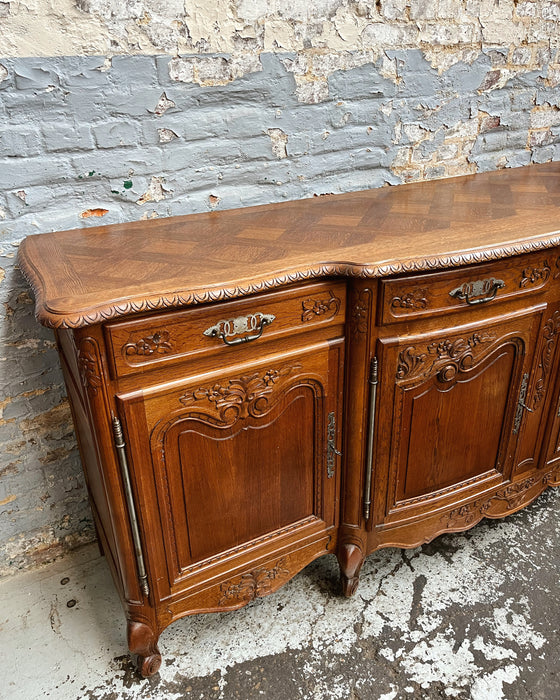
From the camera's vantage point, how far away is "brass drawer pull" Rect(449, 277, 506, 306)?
5.11 feet

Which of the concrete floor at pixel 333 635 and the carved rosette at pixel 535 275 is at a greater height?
the carved rosette at pixel 535 275

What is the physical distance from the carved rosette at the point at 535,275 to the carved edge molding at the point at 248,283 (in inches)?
3.7

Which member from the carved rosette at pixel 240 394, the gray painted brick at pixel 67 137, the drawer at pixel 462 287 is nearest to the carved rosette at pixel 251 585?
the carved rosette at pixel 240 394

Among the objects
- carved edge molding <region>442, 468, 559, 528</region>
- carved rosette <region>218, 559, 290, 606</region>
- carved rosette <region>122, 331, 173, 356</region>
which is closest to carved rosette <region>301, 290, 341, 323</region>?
carved rosette <region>122, 331, 173, 356</region>

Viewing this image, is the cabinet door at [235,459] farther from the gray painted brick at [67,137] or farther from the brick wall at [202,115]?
the gray painted brick at [67,137]

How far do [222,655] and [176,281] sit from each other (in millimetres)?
1231

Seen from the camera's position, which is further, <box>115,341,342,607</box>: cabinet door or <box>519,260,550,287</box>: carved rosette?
<box>519,260,550,287</box>: carved rosette

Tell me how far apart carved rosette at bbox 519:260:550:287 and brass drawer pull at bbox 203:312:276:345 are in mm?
794

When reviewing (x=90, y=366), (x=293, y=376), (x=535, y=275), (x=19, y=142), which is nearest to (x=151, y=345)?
(x=90, y=366)

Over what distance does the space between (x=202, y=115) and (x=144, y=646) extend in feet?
5.41

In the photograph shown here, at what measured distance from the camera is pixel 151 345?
4.23 feet

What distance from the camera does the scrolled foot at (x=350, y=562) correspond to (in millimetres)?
1819

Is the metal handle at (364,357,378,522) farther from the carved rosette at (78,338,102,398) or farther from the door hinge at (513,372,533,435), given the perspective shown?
the carved rosette at (78,338,102,398)

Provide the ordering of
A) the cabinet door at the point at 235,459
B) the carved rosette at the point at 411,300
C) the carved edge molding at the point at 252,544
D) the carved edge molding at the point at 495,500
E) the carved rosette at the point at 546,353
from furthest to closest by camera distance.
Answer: the carved edge molding at the point at 495,500, the carved rosette at the point at 546,353, the carved edge molding at the point at 252,544, the carved rosette at the point at 411,300, the cabinet door at the point at 235,459
